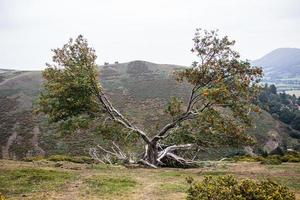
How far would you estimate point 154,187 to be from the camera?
19.2m

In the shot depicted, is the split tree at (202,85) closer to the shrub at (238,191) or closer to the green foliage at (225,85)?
the green foliage at (225,85)

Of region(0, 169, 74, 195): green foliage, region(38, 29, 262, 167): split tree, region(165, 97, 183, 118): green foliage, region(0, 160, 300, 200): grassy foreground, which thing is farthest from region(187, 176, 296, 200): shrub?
region(165, 97, 183, 118): green foliage

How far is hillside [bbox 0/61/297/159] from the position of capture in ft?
223

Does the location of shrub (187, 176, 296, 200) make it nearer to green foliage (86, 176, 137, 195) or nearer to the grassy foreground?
the grassy foreground

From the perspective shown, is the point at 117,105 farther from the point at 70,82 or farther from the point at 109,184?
the point at 109,184

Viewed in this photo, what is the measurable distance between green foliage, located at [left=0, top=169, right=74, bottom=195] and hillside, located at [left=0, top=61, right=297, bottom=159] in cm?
2412

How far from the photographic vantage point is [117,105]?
307 feet

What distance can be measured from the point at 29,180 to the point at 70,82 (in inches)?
389

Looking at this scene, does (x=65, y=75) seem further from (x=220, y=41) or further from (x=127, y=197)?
(x=127, y=197)

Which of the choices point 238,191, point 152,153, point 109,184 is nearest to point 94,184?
point 109,184

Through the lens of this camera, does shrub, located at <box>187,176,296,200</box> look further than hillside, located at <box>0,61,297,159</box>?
No

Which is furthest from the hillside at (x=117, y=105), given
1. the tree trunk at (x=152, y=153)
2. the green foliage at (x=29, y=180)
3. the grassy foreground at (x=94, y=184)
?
the green foliage at (x=29, y=180)

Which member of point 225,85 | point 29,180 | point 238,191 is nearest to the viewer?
point 238,191

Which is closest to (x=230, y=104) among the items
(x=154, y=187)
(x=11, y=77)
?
(x=154, y=187)
